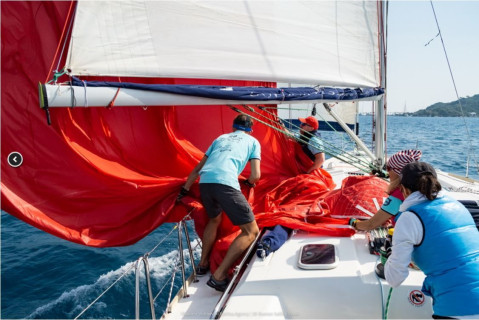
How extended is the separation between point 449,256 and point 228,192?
1524 mm

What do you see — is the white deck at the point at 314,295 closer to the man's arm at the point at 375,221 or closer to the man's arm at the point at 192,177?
the man's arm at the point at 375,221

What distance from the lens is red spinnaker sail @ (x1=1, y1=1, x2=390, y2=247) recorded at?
2691 millimetres

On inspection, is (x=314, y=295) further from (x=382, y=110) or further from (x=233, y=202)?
(x=382, y=110)

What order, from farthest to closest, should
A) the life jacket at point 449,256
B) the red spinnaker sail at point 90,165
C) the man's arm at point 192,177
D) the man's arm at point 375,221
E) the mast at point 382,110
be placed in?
the mast at point 382,110, the man's arm at point 192,177, the red spinnaker sail at point 90,165, the man's arm at point 375,221, the life jacket at point 449,256

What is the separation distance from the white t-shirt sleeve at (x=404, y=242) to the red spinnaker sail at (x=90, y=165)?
1.14 meters

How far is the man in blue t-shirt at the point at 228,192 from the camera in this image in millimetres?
2753

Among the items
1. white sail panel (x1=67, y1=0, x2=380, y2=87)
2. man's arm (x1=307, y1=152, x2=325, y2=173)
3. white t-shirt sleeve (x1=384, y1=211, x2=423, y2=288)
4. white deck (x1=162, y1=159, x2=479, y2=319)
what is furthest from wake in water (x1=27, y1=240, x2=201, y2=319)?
white t-shirt sleeve (x1=384, y1=211, x2=423, y2=288)

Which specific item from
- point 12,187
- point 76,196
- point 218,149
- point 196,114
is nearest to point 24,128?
point 12,187

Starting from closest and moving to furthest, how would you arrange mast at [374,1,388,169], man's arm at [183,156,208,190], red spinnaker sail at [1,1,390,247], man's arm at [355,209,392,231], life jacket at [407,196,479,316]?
life jacket at [407,196,479,316] < man's arm at [355,209,392,231] < red spinnaker sail at [1,1,390,247] < man's arm at [183,156,208,190] < mast at [374,1,388,169]

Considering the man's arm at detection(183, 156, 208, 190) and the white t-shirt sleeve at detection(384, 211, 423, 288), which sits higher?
the man's arm at detection(183, 156, 208, 190)

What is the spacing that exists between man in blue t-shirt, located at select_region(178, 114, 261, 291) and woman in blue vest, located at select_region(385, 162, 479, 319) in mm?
1171

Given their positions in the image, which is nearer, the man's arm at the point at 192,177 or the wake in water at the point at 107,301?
the man's arm at the point at 192,177

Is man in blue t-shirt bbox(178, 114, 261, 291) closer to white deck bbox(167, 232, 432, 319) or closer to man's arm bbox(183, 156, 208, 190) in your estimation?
man's arm bbox(183, 156, 208, 190)

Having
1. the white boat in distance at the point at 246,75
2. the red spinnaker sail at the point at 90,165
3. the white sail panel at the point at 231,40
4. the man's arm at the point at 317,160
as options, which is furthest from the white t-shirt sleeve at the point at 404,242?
the man's arm at the point at 317,160
